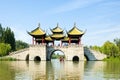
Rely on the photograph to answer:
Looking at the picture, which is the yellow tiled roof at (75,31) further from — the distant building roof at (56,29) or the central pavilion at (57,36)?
the distant building roof at (56,29)

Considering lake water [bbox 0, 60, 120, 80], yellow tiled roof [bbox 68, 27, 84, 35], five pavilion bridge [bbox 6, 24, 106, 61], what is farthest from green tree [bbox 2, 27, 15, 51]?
lake water [bbox 0, 60, 120, 80]

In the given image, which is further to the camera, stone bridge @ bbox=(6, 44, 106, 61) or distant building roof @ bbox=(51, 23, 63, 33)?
distant building roof @ bbox=(51, 23, 63, 33)

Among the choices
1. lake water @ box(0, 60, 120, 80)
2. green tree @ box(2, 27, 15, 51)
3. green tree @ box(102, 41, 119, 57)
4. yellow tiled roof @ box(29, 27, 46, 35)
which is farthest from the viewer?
green tree @ box(2, 27, 15, 51)

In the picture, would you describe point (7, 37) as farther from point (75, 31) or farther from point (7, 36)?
point (75, 31)

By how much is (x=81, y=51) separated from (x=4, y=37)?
27810mm

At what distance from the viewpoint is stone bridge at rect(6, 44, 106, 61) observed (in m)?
67.0

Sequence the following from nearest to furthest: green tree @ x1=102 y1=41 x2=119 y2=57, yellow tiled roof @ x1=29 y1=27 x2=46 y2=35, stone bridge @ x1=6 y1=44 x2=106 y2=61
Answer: yellow tiled roof @ x1=29 y1=27 x2=46 y2=35
stone bridge @ x1=6 y1=44 x2=106 y2=61
green tree @ x1=102 y1=41 x2=119 y2=57

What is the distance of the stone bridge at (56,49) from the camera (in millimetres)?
67000

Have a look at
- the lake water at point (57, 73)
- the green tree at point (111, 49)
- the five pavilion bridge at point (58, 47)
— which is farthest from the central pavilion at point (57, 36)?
the lake water at point (57, 73)

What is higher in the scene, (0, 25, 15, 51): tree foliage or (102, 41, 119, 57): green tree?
(0, 25, 15, 51): tree foliage

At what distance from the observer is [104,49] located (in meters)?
86.3

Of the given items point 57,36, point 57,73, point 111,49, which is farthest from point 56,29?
point 57,73

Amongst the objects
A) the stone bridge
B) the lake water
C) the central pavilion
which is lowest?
the lake water

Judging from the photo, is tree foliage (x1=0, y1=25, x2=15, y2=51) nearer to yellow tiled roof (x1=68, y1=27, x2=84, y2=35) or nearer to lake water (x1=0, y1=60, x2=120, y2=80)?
yellow tiled roof (x1=68, y1=27, x2=84, y2=35)
